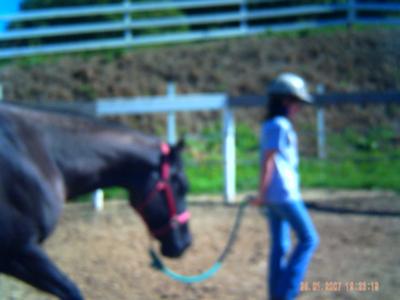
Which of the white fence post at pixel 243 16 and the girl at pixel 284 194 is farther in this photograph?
the white fence post at pixel 243 16

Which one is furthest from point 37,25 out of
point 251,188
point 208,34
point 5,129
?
point 5,129

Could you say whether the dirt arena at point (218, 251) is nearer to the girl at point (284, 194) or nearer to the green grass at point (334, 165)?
the girl at point (284, 194)

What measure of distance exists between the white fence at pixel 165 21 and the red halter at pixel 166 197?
9445mm

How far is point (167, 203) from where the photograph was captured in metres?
2.89

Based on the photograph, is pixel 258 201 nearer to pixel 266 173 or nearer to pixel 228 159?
pixel 266 173

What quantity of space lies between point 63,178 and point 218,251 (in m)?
2.22

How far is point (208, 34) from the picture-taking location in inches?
479

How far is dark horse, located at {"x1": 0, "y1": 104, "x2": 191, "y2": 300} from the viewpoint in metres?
2.32

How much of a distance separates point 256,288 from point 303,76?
7857 millimetres

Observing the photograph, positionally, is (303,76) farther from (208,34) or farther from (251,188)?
(251,188)
